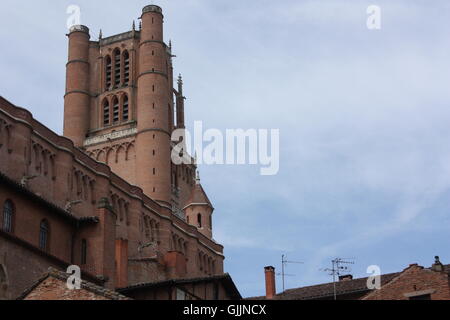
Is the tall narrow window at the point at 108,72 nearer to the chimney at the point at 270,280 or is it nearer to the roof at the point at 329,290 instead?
the chimney at the point at 270,280

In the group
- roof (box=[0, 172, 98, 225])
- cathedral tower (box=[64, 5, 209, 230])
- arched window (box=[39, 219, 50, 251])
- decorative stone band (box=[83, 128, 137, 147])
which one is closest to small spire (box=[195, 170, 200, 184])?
cathedral tower (box=[64, 5, 209, 230])

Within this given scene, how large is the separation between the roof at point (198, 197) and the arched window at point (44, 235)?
31632mm

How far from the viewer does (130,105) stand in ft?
257

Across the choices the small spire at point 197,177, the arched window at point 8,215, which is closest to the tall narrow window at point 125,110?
the small spire at point 197,177

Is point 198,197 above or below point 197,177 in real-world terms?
below

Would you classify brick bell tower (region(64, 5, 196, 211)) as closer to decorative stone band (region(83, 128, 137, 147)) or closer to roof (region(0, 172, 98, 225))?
decorative stone band (region(83, 128, 137, 147))

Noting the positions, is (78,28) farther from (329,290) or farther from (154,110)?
(329,290)

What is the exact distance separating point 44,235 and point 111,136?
33806mm

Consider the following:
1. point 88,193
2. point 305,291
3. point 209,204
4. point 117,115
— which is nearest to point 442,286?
point 305,291

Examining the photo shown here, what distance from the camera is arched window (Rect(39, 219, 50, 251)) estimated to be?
138 feet

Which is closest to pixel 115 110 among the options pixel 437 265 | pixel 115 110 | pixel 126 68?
pixel 115 110
